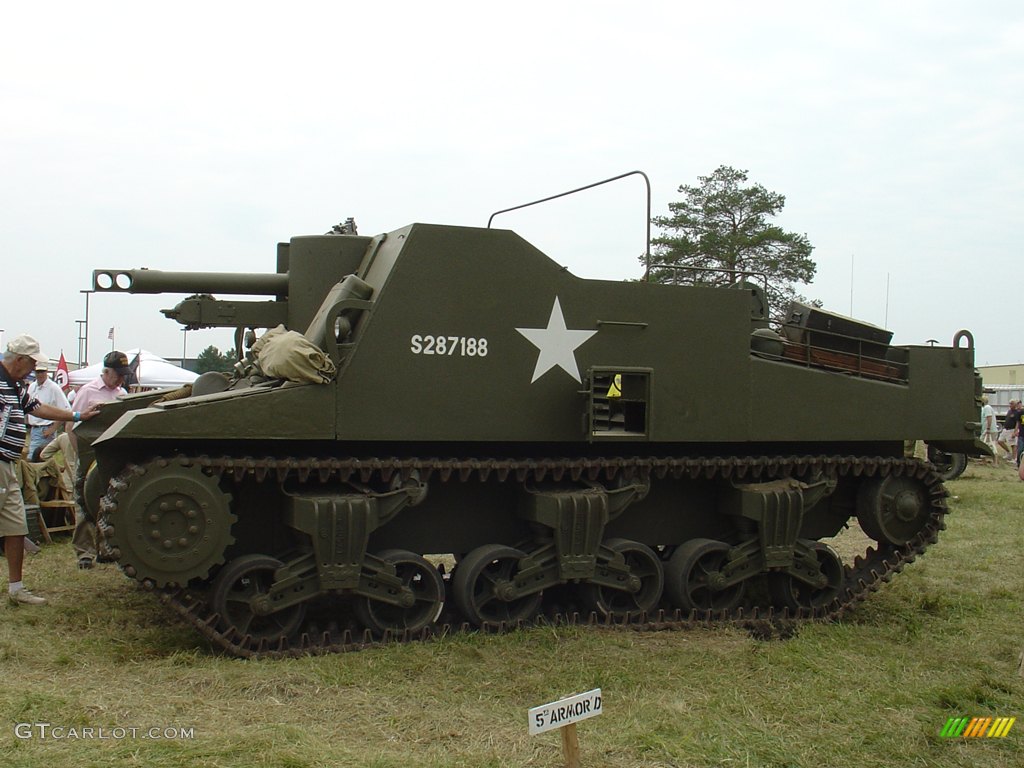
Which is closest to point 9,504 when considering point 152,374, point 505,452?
point 505,452

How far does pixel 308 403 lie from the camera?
6.87 meters

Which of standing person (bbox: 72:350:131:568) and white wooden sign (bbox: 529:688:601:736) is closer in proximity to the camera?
white wooden sign (bbox: 529:688:601:736)

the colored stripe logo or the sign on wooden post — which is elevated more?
the sign on wooden post

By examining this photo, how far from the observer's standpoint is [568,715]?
4293 millimetres

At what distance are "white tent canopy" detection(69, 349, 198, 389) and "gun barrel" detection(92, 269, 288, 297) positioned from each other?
9.93 metres

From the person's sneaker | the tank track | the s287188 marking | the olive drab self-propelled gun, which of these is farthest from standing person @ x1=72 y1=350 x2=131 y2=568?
the s287188 marking

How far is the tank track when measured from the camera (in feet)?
22.3

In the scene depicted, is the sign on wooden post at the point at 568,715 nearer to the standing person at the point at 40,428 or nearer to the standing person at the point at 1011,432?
the standing person at the point at 40,428

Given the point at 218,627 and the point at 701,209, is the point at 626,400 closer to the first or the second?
the point at 218,627

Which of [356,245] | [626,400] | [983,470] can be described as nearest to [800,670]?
[626,400]

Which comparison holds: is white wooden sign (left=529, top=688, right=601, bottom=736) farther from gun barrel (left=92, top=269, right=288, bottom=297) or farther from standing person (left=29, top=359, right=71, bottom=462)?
standing person (left=29, top=359, right=71, bottom=462)

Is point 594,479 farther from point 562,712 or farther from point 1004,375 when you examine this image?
point 1004,375

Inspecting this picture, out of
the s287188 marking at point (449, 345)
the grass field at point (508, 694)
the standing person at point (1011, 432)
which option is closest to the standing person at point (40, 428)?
the grass field at point (508, 694)

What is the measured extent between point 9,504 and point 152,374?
446 inches
